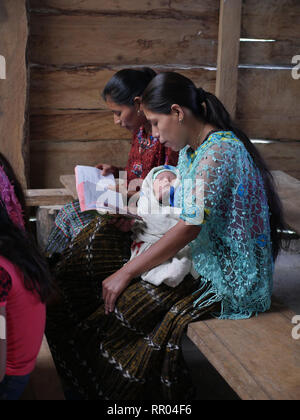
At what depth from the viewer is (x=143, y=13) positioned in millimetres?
3967

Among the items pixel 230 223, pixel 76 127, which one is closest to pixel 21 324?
pixel 230 223

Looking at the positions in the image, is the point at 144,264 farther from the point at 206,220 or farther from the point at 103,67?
the point at 103,67

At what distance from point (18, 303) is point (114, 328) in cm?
82

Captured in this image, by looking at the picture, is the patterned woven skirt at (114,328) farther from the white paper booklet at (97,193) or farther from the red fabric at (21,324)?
the red fabric at (21,324)

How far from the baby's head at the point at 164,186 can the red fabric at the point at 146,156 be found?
53 centimetres

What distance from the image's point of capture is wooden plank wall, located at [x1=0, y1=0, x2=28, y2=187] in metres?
3.65

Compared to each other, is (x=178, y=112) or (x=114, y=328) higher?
(x=178, y=112)

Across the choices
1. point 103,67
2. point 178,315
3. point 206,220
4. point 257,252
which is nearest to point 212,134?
point 206,220

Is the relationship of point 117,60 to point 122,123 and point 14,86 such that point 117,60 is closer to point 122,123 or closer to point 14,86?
point 14,86

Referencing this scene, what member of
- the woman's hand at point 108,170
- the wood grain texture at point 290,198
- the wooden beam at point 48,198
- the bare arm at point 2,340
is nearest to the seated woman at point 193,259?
the wood grain texture at point 290,198

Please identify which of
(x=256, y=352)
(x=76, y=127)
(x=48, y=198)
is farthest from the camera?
(x=76, y=127)

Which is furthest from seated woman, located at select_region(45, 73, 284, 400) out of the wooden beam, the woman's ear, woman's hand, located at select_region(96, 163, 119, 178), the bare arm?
the wooden beam

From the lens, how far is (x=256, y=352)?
214 cm

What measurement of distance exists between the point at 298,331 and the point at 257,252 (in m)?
0.36
